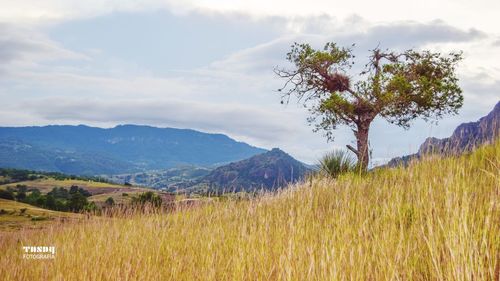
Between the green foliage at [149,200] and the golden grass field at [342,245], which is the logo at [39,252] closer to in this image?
the golden grass field at [342,245]

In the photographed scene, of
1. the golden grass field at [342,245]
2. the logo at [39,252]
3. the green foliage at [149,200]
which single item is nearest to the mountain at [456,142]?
the golden grass field at [342,245]

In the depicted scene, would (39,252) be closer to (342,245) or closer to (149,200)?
(342,245)

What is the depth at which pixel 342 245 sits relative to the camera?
5504mm

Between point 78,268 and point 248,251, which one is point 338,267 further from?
point 78,268

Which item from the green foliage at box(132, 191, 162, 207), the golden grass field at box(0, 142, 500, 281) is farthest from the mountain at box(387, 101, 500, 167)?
the green foliage at box(132, 191, 162, 207)

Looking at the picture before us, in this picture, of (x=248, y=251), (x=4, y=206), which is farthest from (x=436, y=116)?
(x=4, y=206)

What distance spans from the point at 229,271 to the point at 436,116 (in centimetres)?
2481

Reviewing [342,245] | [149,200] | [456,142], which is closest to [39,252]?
[342,245]

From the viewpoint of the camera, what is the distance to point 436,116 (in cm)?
2775

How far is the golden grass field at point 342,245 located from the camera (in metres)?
4.04

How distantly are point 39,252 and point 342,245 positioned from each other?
803 centimetres

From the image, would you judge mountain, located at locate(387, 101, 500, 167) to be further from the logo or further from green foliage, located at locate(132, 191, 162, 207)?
the logo

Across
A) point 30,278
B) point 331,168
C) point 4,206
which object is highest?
point 331,168

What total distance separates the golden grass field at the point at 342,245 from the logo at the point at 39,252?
22 cm
